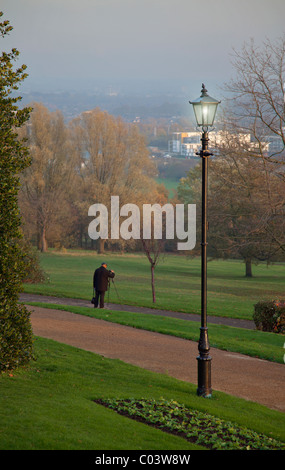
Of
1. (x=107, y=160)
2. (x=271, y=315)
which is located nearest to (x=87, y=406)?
(x=271, y=315)

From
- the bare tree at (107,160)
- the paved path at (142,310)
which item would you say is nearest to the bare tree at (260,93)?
the paved path at (142,310)

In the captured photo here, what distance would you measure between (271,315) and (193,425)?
1024 centimetres

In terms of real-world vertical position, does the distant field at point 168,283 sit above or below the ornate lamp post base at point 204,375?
below

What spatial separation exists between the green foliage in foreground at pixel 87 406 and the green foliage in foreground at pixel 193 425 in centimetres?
25

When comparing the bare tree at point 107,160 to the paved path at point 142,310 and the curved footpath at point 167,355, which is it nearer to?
the paved path at point 142,310

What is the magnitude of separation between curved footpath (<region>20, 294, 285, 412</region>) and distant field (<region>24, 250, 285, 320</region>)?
7.33m

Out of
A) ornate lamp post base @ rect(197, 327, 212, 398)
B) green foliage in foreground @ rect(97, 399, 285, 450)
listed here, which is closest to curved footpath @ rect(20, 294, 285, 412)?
ornate lamp post base @ rect(197, 327, 212, 398)

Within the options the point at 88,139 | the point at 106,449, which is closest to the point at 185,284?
the point at 88,139

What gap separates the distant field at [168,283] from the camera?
25.4m

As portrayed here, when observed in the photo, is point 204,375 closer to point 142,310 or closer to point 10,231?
point 10,231

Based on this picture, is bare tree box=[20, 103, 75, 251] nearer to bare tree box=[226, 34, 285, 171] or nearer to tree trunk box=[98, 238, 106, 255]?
tree trunk box=[98, 238, 106, 255]

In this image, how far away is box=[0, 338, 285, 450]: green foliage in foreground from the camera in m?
6.39

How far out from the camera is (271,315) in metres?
17.4
